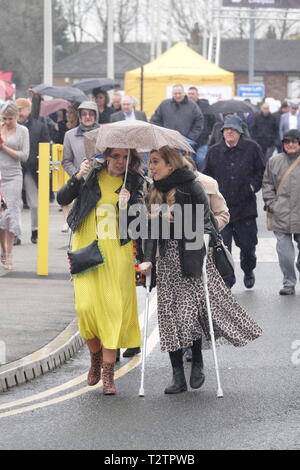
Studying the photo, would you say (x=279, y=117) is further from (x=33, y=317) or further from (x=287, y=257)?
(x=33, y=317)

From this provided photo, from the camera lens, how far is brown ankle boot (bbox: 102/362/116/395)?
8.21m

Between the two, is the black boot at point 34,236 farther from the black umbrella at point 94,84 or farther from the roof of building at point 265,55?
the roof of building at point 265,55

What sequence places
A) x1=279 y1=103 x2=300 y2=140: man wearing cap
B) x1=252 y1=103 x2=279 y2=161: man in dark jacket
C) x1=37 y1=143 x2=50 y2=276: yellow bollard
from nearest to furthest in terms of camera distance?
1. x1=37 y1=143 x2=50 y2=276: yellow bollard
2. x1=279 y1=103 x2=300 y2=140: man wearing cap
3. x1=252 y1=103 x2=279 y2=161: man in dark jacket

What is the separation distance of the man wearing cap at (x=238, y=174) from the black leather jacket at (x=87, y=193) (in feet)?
13.7

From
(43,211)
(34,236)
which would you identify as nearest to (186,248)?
(43,211)

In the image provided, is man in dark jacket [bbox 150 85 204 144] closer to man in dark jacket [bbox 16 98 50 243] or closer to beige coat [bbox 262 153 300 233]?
man in dark jacket [bbox 16 98 50 243]

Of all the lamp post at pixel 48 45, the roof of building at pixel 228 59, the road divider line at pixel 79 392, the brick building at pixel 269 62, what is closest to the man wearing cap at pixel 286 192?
the road divider line at pixel 79 392

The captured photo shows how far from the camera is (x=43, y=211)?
46.4ft

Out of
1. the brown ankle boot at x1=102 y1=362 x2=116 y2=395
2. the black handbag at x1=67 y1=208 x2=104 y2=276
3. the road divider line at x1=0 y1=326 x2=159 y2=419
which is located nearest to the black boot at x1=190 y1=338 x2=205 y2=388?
the road divider line at x1=0 y1=326 x2=159 y2=419

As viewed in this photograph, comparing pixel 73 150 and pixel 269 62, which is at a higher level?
pixel 73 150

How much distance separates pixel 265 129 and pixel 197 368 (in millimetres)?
23061

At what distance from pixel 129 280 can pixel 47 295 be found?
408 cm

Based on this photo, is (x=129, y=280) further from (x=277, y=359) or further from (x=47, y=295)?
(x=47, y=295)

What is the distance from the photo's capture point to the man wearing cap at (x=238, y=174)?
12.7 meters
